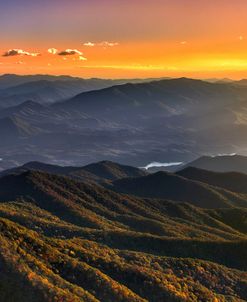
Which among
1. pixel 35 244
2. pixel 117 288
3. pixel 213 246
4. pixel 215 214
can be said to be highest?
pixel 35 244

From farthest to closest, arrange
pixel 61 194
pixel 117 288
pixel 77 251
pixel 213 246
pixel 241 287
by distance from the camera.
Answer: pixel 61 194
pixel 213 246
pixel 241 287
pixel 77 251
pixel 117 288

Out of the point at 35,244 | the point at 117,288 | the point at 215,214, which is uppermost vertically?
the point at 35,244

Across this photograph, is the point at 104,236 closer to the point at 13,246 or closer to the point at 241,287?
the point at 241,287

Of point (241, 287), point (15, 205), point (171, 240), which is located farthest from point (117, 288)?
point (15, 205)

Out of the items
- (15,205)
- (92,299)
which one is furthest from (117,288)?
(15,205)

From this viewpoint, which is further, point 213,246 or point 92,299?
point 213,246

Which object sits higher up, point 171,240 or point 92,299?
point 92,299

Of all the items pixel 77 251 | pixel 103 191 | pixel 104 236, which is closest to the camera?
pixel 77 251

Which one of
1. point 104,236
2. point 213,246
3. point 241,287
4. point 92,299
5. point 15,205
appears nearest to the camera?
point 92,299

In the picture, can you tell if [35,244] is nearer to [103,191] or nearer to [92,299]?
[92,299]
